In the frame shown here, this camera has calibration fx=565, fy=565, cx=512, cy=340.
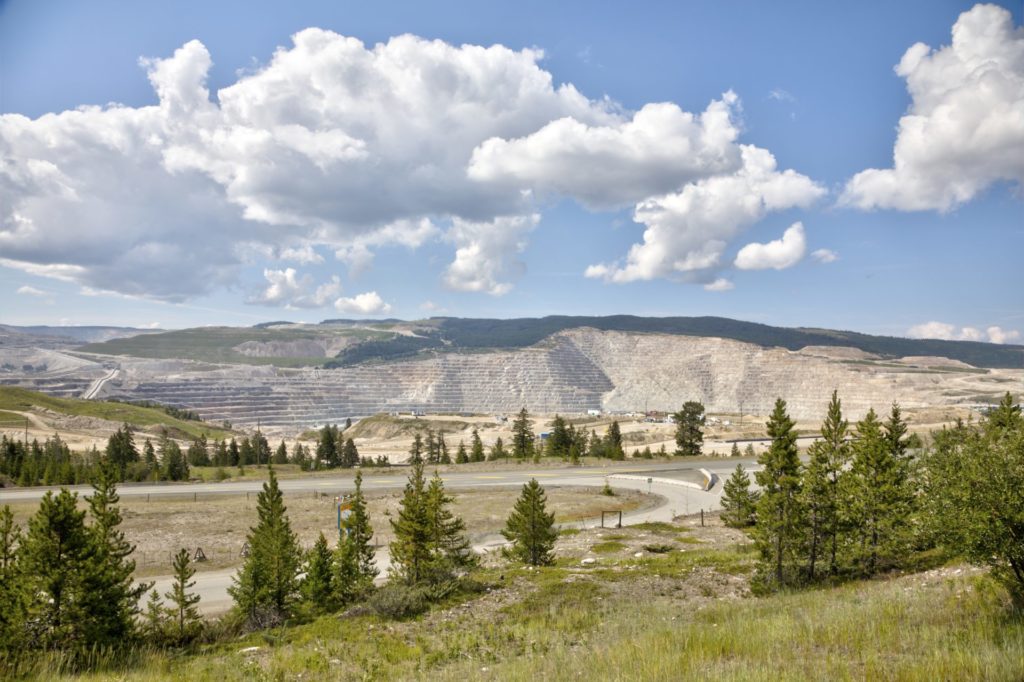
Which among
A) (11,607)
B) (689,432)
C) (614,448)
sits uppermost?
(11,607)

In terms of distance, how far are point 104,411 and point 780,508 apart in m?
172

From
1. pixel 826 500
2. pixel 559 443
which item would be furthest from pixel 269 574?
pixel 559 443

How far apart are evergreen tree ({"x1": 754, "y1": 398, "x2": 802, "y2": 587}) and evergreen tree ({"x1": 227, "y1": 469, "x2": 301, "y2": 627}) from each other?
19.2m

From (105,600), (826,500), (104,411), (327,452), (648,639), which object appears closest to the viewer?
(648,639)

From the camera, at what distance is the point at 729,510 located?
4416cm

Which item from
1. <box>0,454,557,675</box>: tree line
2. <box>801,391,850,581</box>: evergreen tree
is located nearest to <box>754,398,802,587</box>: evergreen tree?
<box>801,391,850,581</box>: evergreen tree

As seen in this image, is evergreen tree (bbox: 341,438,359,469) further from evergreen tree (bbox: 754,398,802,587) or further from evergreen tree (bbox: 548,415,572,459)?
evergreen tree (bbox: 754,398,802,587)

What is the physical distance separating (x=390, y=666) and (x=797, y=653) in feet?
30.1

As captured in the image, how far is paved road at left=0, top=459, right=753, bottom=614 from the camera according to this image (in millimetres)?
53828

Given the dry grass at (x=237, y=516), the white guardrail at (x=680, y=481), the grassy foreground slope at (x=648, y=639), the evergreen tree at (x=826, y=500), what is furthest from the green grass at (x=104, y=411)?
the evergreen tree at (x=826, y=500)

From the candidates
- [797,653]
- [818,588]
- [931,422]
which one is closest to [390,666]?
[797,653]

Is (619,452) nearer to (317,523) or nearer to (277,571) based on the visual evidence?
(317,523)

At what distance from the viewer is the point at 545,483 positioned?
216ft

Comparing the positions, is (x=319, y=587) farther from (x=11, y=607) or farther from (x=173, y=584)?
(x=11, y=607)
